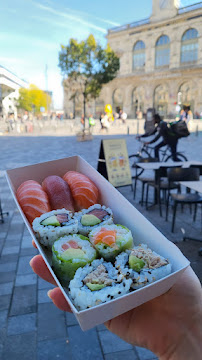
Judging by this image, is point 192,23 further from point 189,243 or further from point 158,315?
point 158,315

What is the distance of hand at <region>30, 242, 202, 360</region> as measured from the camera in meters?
1.32

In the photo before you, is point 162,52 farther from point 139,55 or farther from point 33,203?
point 33,203

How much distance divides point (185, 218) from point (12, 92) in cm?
6596

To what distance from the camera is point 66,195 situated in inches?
77.1

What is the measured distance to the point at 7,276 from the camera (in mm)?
4148

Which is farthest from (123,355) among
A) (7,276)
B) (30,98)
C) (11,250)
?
(30,98)

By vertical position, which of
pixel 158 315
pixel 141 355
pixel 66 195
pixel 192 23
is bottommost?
pixel 141 355

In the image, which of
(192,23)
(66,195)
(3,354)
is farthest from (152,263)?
(192,23)

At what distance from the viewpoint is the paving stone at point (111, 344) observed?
2.89m

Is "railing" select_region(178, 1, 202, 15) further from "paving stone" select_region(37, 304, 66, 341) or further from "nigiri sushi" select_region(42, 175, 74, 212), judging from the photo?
"nigiri sushi" select_region(42, 175, 74, 212)

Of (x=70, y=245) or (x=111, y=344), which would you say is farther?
(x=111, y=344)

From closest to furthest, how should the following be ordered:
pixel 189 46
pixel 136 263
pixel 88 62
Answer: pixel 136 263
pixel 88 62
pixel 189 46

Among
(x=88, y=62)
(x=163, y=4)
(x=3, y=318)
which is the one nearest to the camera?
(x=3, y=318)

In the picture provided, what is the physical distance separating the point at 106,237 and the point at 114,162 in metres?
Answer: 6.51
